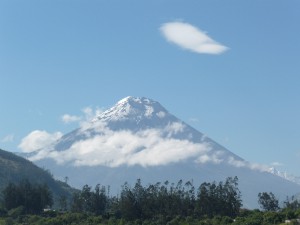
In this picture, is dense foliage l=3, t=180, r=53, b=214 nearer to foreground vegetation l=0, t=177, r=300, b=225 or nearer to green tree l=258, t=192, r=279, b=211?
foreground vegetation l=0, t=177, r=300, b=225

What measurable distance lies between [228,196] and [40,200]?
49756 millimetres

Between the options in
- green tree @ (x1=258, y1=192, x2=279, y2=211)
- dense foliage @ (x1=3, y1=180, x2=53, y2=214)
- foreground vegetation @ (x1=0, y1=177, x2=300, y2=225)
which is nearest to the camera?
foreground vegetation @ (x1=0, y1=177, x2=300, y2=225)

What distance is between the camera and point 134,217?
12431 centimetres

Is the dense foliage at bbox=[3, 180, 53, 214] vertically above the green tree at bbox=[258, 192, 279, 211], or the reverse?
the green tree at bbox=[258, 192, 279, 211]

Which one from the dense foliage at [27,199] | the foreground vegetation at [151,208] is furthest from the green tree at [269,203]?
the dense foliage at [27,199]

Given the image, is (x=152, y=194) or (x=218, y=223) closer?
(x=218, y=223)

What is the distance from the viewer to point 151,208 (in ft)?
420

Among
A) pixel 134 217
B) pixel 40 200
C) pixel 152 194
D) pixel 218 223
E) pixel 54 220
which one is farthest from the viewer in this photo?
pixel 40 200

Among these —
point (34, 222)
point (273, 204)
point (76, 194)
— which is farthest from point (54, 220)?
point (273, 204)

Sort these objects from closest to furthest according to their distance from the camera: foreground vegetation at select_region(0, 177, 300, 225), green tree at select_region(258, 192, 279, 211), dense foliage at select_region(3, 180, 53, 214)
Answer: foreground vegetation at select_region(0, 177, 300, 225) < dense foliage at select_region(3, 180, 53, 214) < green tree at select_region(258, 192, 279, 211)

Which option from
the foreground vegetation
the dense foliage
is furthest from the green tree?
the dense foliage

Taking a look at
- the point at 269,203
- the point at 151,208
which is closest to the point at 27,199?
the point at 151,208

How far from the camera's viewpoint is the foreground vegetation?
109 m

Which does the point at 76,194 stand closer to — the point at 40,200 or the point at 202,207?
the point at 40,200
